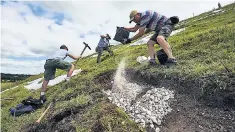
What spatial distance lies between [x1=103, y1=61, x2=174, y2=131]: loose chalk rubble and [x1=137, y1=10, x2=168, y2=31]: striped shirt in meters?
2.97

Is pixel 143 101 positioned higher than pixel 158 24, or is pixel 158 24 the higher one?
pixel 158 24

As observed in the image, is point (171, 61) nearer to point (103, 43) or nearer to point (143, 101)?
point (143, 101)

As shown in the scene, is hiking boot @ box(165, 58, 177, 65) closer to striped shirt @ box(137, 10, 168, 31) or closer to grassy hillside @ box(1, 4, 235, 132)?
grassy hillside @ box(1, 4, 235, 132)

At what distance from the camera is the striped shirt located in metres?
14.9

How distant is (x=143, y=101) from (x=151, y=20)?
449cm

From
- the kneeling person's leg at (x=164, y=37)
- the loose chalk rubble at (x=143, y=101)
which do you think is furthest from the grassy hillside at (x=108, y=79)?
the kneeling person's leg at (x=164, y=37)

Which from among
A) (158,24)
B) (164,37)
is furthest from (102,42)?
(164,37)

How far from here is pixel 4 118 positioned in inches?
717

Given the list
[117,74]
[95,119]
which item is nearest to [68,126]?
[95,119]

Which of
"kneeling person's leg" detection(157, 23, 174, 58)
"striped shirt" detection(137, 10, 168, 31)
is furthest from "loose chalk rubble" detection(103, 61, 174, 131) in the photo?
"striped shirt" detection(137, 10, 168, 31)

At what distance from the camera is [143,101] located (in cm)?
1260

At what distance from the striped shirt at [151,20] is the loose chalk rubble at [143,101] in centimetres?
297

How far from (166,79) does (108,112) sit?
3370 millimetres

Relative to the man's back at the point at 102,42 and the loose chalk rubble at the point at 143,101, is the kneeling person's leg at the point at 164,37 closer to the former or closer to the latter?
the loose chalk rubble at the point at 143,101
